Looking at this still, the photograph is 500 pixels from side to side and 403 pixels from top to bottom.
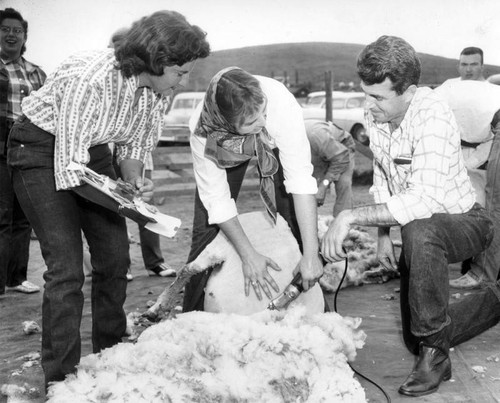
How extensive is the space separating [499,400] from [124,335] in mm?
1965

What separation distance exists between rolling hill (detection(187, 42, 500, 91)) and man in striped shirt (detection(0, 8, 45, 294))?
655 cm

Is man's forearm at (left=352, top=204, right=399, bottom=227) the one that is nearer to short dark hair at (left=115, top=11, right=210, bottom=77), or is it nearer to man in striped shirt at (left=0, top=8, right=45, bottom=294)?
short dark hair at (left=115, top=11, right=210, bottom=77)

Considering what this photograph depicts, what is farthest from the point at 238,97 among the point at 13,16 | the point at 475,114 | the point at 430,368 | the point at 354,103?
the point at 354,103

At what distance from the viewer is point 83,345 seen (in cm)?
357

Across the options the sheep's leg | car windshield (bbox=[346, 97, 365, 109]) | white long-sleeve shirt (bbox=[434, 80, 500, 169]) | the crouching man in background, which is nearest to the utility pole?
the crouching man in background

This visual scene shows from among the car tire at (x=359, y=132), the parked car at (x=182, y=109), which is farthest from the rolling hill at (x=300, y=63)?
the car tire at (x=359, y=132)

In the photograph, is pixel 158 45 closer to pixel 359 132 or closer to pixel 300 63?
pixel 359 132

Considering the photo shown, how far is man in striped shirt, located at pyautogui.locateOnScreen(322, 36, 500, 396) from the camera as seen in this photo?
112 inches

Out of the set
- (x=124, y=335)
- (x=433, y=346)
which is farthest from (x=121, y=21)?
(x=433, y=346)

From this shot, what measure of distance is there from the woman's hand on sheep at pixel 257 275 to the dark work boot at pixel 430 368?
740 millimetres

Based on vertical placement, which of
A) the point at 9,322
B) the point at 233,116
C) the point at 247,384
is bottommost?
the point at 9,322

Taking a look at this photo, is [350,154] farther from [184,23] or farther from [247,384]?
[247,384]

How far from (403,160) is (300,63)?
1671 centimetres

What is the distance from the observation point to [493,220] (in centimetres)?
427
